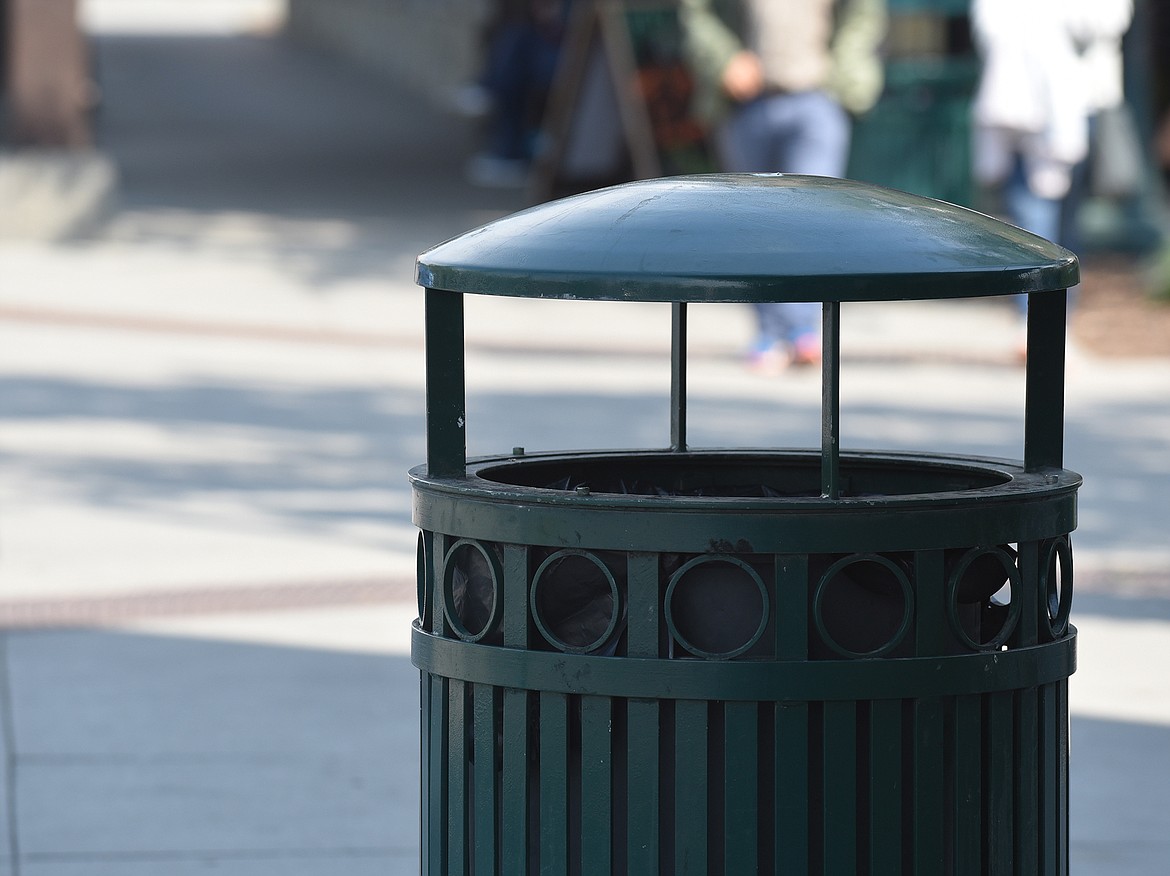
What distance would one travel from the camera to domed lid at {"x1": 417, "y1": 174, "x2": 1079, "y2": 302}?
254 centimetres

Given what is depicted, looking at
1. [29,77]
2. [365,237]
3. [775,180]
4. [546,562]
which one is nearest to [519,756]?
[546,562]

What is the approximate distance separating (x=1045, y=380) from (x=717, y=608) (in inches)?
26.4

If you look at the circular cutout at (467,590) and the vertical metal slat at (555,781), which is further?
the circular cutout at (467,590)

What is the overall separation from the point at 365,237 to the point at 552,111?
1628 mm

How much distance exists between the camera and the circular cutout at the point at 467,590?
9.14 feet

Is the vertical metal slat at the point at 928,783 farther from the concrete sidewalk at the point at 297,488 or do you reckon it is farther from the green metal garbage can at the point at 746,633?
the concrete sidewalk at the point at 297,488

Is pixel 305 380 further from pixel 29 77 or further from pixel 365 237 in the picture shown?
pixel 29 77

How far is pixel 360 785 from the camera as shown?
4.61 metres

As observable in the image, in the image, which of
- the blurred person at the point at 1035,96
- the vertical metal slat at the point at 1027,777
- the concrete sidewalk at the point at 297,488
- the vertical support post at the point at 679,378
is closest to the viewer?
the vertical metal slat at the point at 1027,777

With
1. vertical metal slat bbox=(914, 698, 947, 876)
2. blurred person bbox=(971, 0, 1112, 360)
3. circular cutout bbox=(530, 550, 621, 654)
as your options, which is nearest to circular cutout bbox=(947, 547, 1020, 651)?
vertical metal slat bbox=(914, 698, 947, 876)

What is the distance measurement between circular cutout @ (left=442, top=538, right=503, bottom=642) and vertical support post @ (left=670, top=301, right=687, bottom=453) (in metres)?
0.55

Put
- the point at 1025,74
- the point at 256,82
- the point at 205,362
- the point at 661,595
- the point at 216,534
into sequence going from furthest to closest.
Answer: the point at 256,82, the point at 205,362, the point at 1025,74, the point at 216,534, the point at 661,595

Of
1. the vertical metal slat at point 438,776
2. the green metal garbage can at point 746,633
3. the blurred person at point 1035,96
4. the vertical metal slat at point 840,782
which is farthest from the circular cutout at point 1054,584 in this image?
the blurred person at point 1035,96

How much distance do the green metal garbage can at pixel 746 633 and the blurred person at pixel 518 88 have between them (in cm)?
1626
